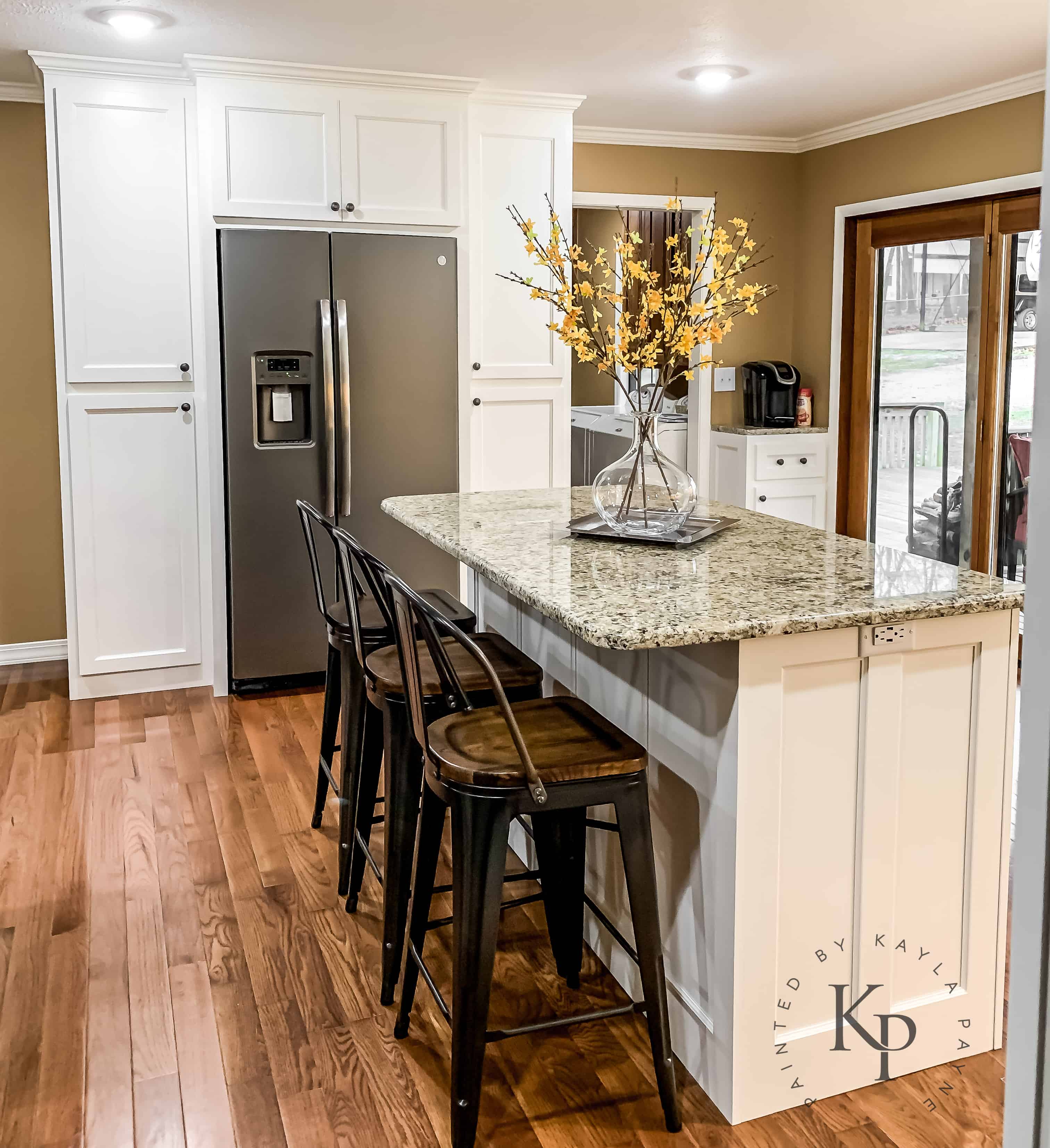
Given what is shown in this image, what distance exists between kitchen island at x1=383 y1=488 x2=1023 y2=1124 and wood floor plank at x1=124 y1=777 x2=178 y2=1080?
997mm

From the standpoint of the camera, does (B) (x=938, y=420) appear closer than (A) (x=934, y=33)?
No

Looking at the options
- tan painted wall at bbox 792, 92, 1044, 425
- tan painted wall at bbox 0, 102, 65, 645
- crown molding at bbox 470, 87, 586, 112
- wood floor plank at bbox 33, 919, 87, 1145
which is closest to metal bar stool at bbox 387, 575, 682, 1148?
wood floor plank at bbox 33, 919, 87, 1145

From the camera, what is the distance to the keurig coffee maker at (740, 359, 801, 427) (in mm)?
5680

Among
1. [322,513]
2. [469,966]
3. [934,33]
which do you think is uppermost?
[934,33]

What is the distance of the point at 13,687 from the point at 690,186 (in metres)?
3.92

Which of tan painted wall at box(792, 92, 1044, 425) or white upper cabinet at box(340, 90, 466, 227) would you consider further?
tan painted wall at box(792, 92, 1044, 425)

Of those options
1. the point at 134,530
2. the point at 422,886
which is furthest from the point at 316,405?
the point at 422,886

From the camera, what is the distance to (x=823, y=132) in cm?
547

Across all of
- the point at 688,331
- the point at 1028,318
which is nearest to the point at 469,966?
the point at 688,331

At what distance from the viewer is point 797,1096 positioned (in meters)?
1.97

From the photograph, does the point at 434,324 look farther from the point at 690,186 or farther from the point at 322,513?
the point at 690,186

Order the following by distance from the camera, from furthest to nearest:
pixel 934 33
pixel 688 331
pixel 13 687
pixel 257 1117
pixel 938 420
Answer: pixel 938 420 < pixel 13 687 < pixel 934 33 < pixel 688 331 < pixel 257 1117

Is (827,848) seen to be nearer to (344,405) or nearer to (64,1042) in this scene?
(64,1042)

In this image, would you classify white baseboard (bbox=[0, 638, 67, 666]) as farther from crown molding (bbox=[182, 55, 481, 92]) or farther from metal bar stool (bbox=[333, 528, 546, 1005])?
metal bar stool (bbox=[333, 528, 546, 1005])
